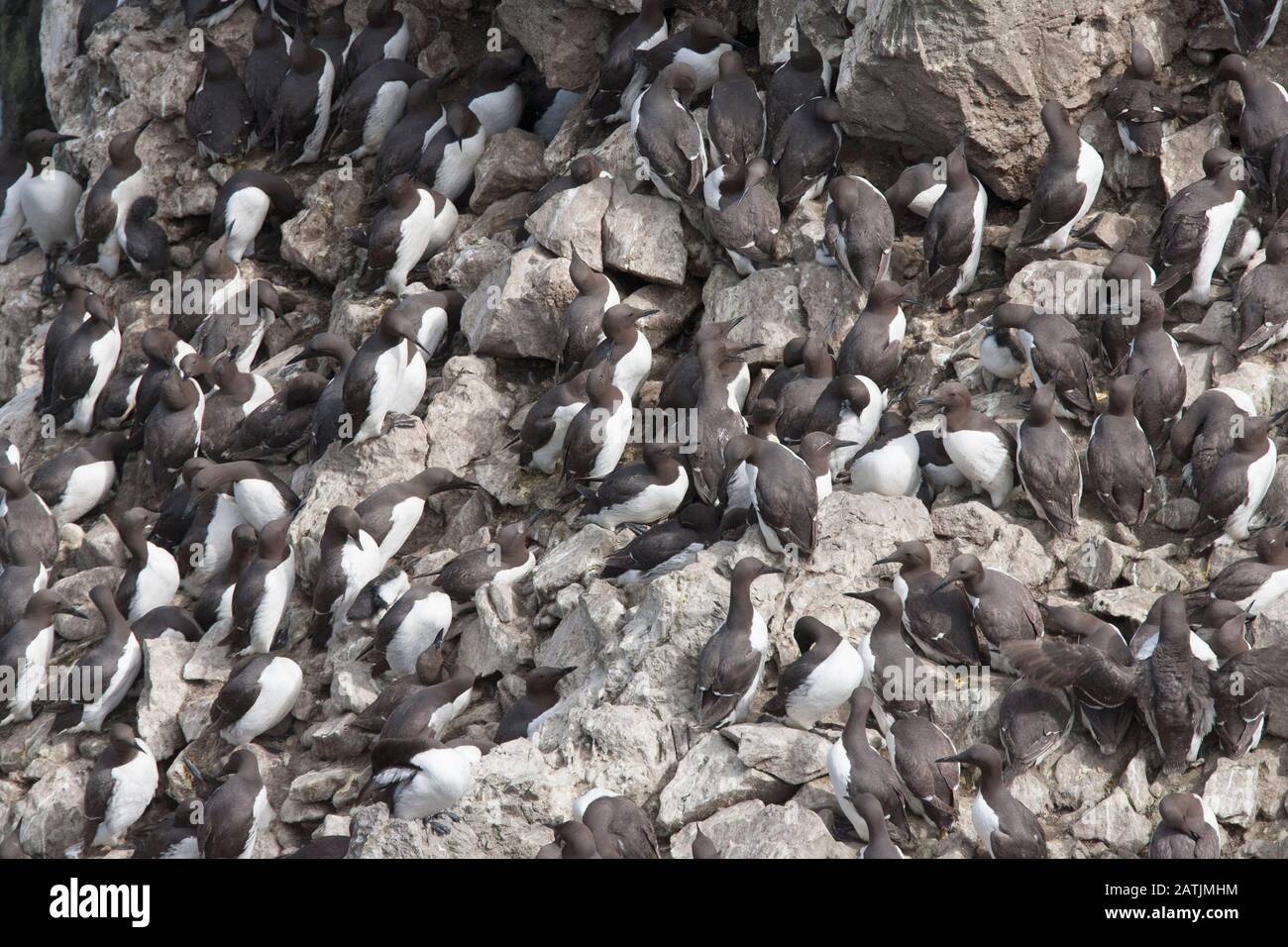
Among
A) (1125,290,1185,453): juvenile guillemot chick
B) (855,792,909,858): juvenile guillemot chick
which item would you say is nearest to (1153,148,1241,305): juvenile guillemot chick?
(1125,290,1185,453): juvenile guillemot chick

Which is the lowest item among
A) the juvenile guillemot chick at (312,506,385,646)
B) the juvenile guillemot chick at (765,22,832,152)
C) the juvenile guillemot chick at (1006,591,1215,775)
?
the juvenile guillemot chick at (312,506,385,646)

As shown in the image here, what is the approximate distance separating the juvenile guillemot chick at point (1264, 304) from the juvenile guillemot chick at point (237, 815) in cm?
677

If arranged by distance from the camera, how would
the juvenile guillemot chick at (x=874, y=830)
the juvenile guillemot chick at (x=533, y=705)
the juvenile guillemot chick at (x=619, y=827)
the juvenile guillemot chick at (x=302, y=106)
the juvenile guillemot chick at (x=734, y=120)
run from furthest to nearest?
the juvenile guillemot chick at (x=302, y=106) → the juvenile guillemot chick at (x=734, y=120) → the juvenile guillemot chick at (x=533, y=705) → the juvenile guillemot chick at (x=619, y=827) → the juvenile guillemot chick at (x=874, y=830)

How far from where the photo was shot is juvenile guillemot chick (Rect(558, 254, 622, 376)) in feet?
40.1

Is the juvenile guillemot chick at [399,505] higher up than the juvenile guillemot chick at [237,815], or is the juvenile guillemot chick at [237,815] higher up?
the juvenile guillemot chick at [399,505]

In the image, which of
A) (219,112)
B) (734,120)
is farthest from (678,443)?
(219,112)

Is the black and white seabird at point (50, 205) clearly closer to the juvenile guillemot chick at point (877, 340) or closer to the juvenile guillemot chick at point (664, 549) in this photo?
the juvenile guillemot chick at point (664, 549)

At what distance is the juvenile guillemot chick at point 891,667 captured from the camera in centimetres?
914

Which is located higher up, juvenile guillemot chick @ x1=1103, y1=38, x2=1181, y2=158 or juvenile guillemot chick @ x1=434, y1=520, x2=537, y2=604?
juvenile guillemot chick @ x1=1103, y1=38, x2=1181, y2=158

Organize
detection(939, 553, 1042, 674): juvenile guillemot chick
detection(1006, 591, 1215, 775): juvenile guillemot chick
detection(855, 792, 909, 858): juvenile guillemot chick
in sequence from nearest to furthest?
detection(855, 792, 909, 858): juvenile guillemot chick < detection(1006, 591, 1215, 775): juvenile guillemot chick < detection(939, 553, 1042, 674): juvenile guillemot chick

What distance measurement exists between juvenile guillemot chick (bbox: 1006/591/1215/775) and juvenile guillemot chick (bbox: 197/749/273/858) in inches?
184

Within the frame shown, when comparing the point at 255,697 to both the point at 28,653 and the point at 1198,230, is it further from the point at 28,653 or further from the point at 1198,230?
the point at 1198,230

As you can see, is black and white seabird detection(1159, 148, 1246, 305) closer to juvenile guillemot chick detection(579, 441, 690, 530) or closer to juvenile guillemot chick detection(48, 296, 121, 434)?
juvenile guillemot chick detection(579, 441, 690, 530)

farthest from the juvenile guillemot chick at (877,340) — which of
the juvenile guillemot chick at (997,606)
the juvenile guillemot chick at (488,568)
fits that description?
the juvenile guillemot chick at (488,568)
